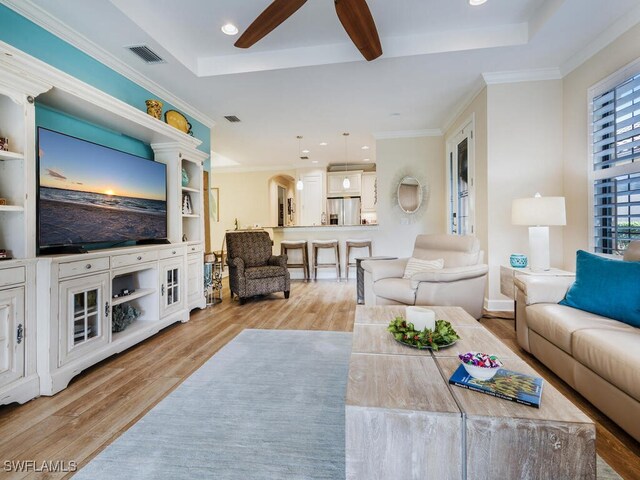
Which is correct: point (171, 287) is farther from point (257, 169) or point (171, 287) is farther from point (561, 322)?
point (257, 169)

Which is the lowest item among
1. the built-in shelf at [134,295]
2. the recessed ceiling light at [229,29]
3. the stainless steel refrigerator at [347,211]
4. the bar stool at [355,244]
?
the built-in shelf at [134,295]

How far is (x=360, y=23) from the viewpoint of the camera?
80.8 inches

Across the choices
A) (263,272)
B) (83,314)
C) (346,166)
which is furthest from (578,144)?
(346,166)

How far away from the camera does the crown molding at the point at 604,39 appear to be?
2.53 metres

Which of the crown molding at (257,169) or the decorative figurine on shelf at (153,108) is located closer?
the decorative figurine on shelf at (153,108)

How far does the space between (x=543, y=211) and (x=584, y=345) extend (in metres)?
1.54

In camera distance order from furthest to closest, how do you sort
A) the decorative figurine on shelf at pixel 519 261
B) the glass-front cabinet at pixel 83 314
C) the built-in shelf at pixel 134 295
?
the decorative figurine on shelf at pixel 519 261, the built-in shelf at pixel 134 295, the glass-front cabinet at pixel 83 314

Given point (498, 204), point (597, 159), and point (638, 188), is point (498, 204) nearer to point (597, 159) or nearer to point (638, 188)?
point (597, 159)

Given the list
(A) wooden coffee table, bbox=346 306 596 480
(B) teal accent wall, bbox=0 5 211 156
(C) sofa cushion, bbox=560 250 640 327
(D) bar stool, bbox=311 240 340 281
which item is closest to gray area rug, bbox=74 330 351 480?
(A) wooden coffee table, bbox=346 306 596 480

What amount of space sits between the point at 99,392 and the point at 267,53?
3356mm

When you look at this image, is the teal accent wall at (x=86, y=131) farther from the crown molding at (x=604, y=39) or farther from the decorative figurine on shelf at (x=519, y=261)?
the crown molding at (x=604, y=39)

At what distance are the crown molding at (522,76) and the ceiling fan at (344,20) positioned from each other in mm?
1942

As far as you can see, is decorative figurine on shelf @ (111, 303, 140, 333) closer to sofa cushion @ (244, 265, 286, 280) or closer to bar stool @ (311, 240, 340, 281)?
sofa cushion @ (244, 265, 286, 280)

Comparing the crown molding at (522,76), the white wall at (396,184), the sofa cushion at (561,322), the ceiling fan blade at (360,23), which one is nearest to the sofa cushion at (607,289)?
the sofa cushion at (561,322)
